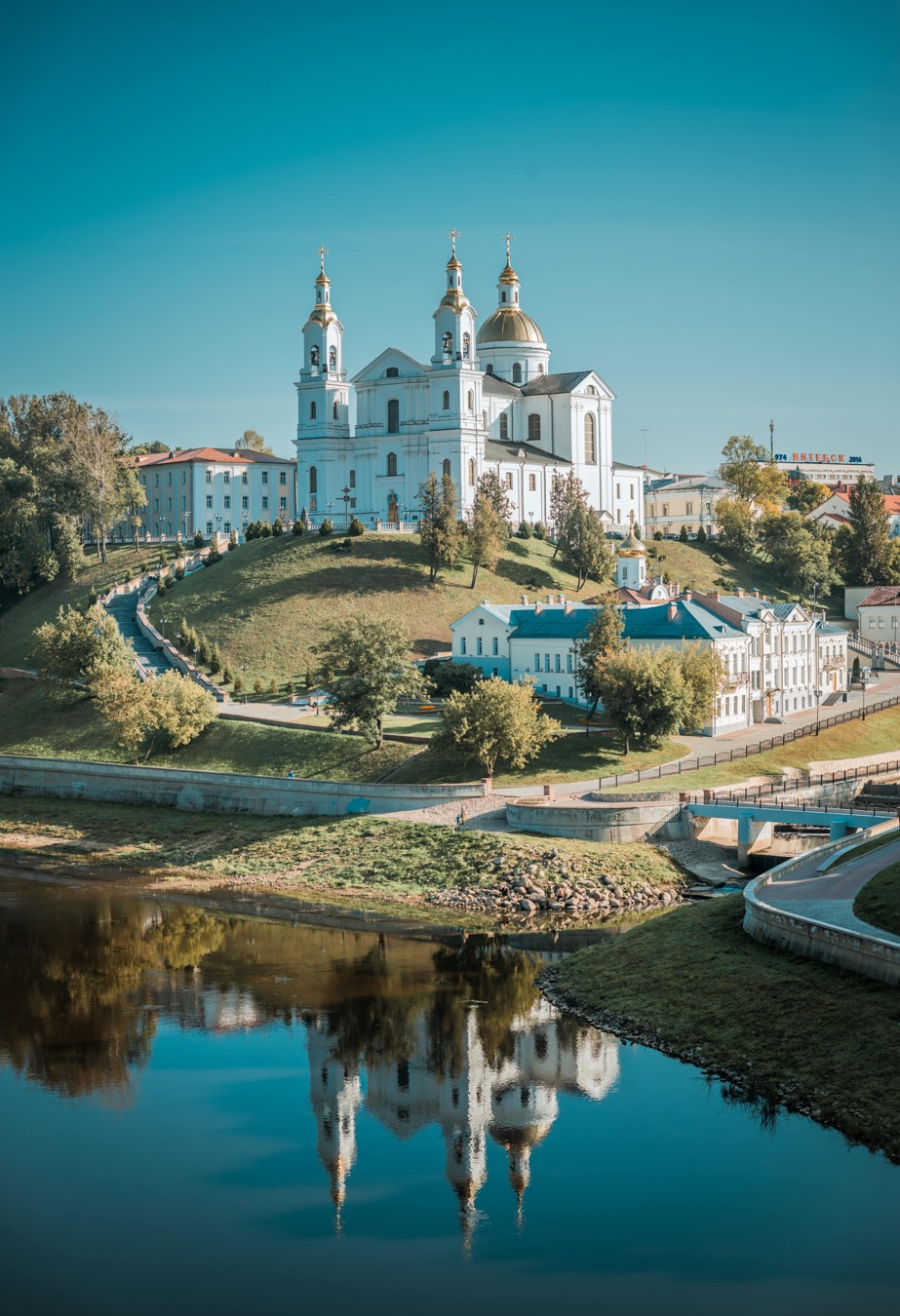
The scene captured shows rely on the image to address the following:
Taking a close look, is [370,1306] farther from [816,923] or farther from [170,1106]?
[816,923]

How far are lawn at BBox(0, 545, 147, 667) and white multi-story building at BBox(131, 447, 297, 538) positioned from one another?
39.4 ft

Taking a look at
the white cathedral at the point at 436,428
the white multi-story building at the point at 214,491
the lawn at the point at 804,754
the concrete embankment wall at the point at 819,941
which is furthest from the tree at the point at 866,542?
the concrete embankment wall at the point at 819,941

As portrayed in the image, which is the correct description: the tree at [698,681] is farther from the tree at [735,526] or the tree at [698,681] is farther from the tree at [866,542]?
the tree at [735,526]

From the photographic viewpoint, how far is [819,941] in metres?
34.4

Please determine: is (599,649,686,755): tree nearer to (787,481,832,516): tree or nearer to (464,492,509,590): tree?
(464,492,509,590): tree

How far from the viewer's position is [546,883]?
1902 inches

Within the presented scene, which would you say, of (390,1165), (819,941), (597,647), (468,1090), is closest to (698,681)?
(597,647)

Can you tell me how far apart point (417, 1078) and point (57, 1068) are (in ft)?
26.5

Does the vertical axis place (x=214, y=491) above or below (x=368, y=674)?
above

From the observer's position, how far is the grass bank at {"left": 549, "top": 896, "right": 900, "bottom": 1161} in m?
28.6

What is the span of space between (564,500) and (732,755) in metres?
46.9

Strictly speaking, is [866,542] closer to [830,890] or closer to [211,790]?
[211,790]

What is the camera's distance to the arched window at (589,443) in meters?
116

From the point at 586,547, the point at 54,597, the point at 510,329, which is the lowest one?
the point at 54,597
